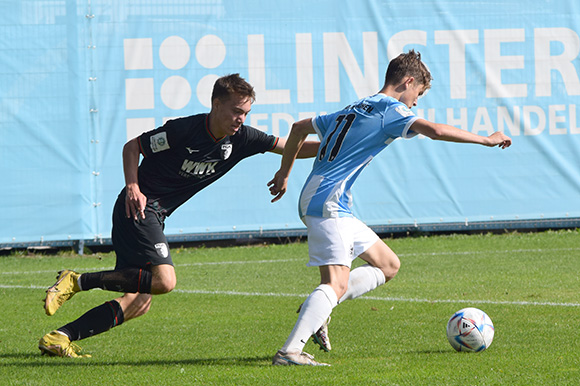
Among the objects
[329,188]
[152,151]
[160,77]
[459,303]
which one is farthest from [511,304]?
[160,77]

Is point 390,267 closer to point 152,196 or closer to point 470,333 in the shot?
point 470,333

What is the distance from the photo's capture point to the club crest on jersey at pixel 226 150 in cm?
599

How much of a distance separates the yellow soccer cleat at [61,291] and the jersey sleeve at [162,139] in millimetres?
934

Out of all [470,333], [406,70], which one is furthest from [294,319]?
[406,70]

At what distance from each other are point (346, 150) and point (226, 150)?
101 centimetres

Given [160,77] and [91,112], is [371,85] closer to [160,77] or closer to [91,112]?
[160,77]

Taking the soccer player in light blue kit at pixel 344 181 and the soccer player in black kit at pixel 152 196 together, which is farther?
the soccer player in black kit at pixel 152 196

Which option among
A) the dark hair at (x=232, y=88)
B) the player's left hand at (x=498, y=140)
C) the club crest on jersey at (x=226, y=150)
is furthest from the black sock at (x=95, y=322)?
the player's left hand at (x=498, y=140)

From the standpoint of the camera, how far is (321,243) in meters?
5.22

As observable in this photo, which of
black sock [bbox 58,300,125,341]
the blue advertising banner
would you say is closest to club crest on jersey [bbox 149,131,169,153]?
black sock [bbox 58,300,125,341]

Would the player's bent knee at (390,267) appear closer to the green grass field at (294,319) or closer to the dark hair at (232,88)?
the green grass field at (294,319)

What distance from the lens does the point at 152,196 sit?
5.96 metres

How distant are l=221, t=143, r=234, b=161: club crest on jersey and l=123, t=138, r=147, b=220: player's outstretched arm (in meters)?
0.57

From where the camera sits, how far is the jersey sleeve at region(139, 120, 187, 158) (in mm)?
5797
